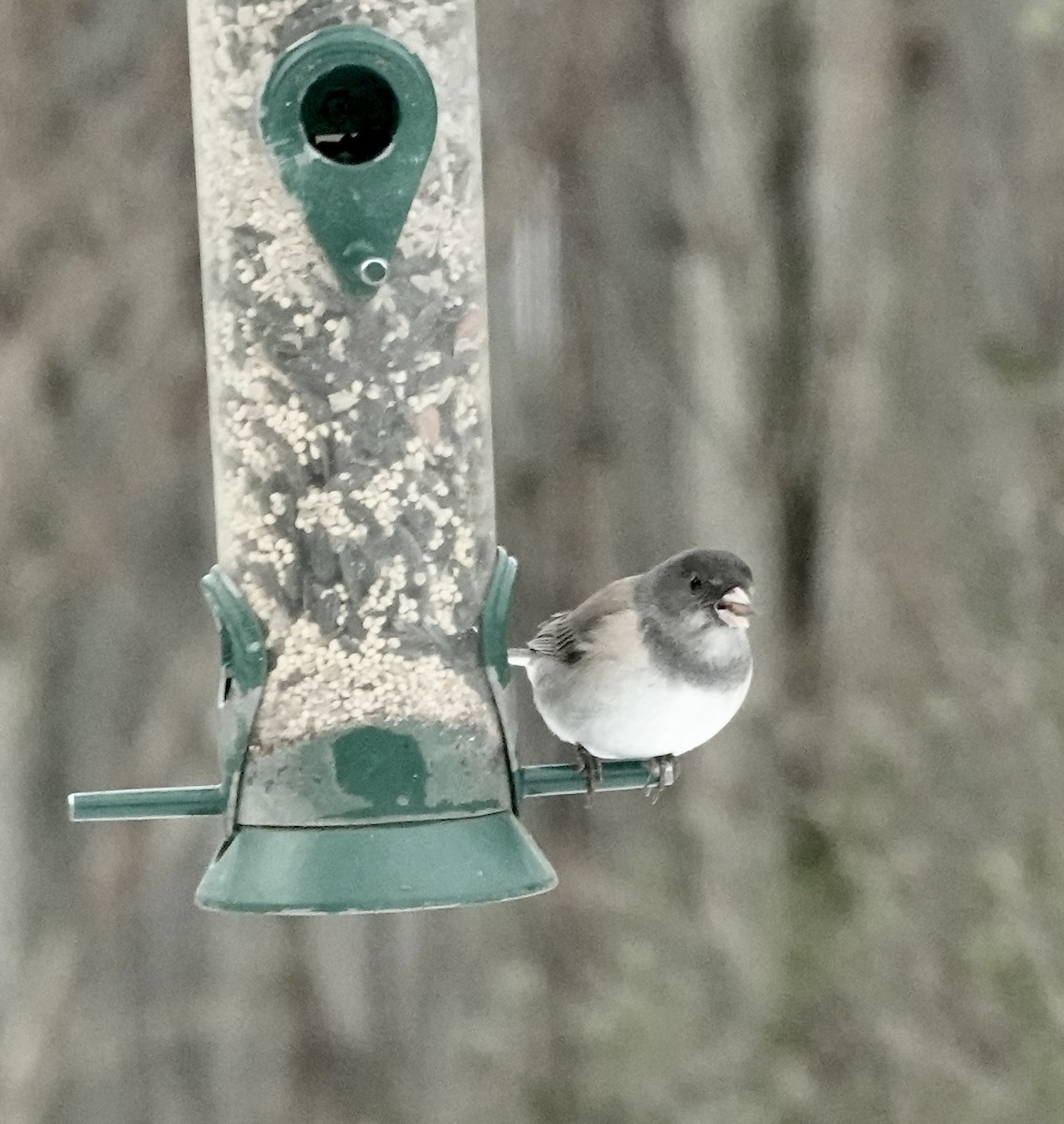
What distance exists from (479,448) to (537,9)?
233cm

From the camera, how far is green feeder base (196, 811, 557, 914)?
10.1ft

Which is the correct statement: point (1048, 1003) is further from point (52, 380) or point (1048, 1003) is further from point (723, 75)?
point (52, 380)

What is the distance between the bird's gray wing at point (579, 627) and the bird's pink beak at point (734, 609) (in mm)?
282

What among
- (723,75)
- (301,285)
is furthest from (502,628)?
(723,75)

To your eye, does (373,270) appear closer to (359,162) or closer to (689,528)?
(359,162)

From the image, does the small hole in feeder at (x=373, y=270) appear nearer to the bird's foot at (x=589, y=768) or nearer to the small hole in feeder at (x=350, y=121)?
the small hole in feeder at (x=350, y=121)

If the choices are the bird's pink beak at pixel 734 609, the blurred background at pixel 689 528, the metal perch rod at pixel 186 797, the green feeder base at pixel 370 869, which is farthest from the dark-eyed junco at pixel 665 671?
the blurred background at pixel 689 528

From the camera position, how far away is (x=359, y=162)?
11.0ft

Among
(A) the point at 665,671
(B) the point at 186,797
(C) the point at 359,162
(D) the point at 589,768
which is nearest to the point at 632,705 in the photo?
(A) the point at 665,671

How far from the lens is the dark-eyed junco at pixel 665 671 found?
12.8ft

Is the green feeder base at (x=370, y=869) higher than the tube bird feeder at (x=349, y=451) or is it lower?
lower

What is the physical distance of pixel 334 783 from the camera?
3242 millimetres

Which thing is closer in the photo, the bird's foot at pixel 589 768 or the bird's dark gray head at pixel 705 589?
the bird's foot at pixel 589 768

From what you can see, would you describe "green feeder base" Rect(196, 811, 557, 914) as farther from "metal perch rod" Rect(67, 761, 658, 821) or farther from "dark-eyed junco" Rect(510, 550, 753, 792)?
"dark-eyed junco" Rect(510, 550, 753, 792)
